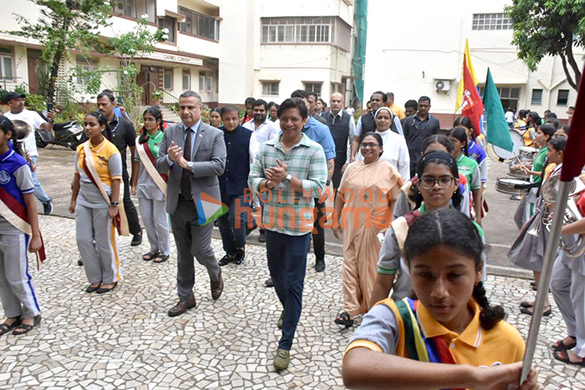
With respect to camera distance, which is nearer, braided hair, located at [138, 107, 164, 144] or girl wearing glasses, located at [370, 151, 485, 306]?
girl wearing glasses, located at [370, 151, 485, 306]

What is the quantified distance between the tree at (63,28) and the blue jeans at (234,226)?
1299 cm

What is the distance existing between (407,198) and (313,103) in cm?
405

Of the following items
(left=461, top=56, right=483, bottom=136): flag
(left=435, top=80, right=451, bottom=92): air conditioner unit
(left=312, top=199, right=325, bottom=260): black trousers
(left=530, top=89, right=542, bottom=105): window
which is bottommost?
(left=312, top=199, right=325, bottom=260): black trousers

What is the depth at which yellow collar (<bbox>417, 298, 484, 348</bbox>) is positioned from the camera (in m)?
1.37

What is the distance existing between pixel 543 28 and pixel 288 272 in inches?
598

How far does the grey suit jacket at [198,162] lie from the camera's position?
3.99 m

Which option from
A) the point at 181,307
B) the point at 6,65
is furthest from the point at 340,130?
the point at 6,65

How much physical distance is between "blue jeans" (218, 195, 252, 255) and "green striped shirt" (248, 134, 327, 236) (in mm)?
1807

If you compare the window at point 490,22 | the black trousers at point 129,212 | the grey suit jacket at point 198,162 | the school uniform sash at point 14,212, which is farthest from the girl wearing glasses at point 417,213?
the window at point 490,22

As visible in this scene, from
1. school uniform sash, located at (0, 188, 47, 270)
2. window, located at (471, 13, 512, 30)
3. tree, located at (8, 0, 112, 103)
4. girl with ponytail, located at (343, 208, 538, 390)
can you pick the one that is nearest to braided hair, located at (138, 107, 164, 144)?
school uniform sash, located at (0, 188, 47, 270)

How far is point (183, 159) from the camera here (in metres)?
3.86

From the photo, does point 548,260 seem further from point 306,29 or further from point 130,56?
point 306,29

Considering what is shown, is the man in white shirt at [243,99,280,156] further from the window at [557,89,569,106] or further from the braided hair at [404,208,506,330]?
the window at [557,89,569,106]

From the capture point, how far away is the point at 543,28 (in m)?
14.9
